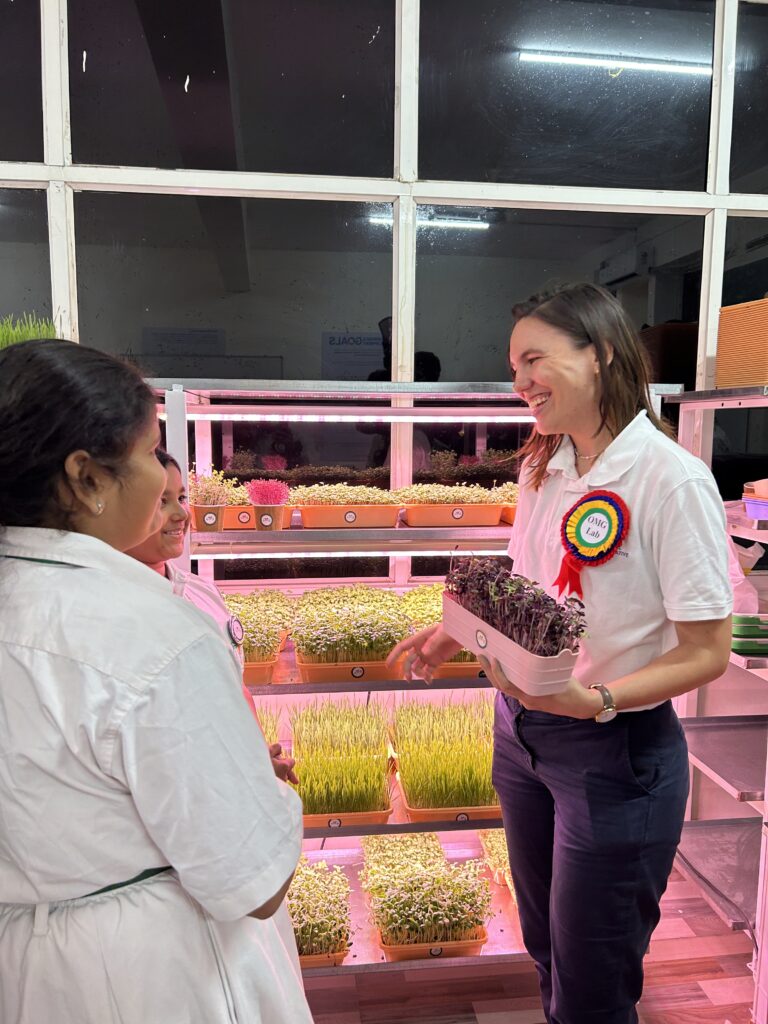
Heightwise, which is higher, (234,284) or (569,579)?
(234,284)

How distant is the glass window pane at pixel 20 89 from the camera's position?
3.14 metres

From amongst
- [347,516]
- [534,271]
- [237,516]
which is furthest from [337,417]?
[534,271]

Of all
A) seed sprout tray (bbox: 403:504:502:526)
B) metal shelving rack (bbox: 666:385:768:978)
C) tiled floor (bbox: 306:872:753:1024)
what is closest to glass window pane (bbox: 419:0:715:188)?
metal shelving rack (bbox: 666:385:768:978)

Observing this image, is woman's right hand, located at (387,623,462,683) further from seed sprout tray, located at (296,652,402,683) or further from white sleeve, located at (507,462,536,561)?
seed sprout tray, located at (296,652,402,683)

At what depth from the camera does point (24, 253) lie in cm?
331

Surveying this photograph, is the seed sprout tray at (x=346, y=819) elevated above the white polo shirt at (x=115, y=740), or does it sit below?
below

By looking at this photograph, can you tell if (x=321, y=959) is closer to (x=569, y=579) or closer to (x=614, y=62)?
(x=569, y=579)

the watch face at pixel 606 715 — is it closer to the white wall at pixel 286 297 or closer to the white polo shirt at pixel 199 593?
the white polo shirt at pixel 199 593

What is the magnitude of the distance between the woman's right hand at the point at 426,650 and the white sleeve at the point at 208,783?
0.98m

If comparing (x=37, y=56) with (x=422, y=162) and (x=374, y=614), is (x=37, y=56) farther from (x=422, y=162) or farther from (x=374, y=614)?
(x=374, y=614)

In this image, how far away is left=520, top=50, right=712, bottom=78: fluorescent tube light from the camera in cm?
339

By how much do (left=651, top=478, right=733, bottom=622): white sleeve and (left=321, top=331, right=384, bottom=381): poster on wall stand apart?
7.19 feet

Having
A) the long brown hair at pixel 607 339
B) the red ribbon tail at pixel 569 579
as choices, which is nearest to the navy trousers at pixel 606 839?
the red ribbon tail at pixel 569 579

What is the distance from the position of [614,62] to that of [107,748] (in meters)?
3.82
